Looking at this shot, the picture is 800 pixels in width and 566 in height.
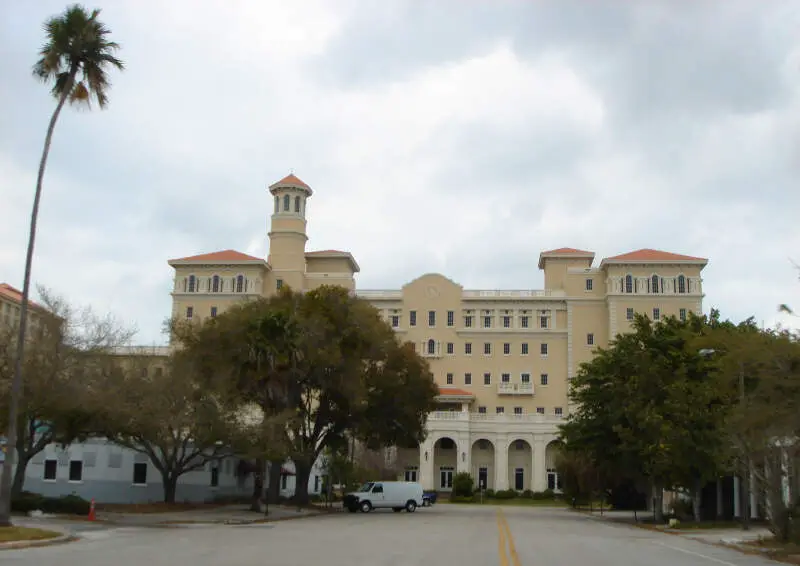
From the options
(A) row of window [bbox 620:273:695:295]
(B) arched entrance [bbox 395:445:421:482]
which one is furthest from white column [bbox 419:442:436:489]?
(A) row of window [bbox 620:273:695:295]

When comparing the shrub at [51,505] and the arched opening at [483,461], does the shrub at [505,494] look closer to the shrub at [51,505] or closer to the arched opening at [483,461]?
the arched opening at [483,461]

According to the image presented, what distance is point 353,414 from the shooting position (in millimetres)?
51281

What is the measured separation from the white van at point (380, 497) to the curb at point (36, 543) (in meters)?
26.8

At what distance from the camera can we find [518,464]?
311 feet

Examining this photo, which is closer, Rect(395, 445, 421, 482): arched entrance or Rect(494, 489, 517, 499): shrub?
Rect(494, 489, 517, 499): shrub

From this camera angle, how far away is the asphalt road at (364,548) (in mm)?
18484

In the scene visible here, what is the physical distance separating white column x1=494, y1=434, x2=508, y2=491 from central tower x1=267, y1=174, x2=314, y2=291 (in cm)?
3032

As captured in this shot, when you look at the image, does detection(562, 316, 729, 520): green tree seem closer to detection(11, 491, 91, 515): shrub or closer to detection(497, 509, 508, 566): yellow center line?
detection(497, 509, 508, 566): yellow center line

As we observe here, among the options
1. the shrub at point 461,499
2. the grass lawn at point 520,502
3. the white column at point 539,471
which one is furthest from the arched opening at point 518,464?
the shrub at point 461,499

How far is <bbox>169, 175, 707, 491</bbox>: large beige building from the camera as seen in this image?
102750 millimetres

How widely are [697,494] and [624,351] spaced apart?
794 centimetres

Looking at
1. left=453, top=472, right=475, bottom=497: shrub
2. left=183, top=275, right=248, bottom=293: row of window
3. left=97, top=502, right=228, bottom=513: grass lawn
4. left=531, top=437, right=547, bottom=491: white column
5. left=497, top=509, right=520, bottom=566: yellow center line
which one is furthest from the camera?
left=183, top=275, right=248, bottom=293: row of window

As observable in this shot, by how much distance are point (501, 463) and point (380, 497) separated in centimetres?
4402

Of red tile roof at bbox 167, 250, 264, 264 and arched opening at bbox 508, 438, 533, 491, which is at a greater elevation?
red tile roof at bbox 167, 250, 264, 264
